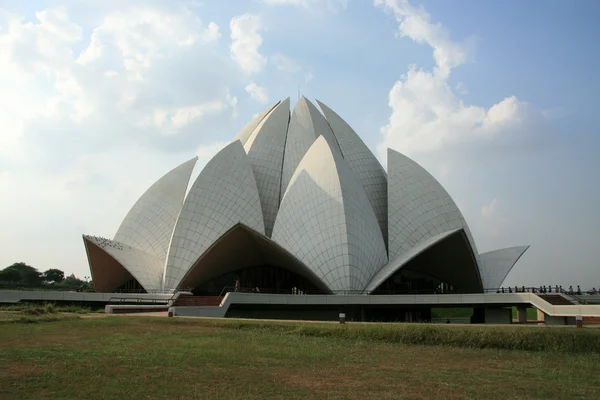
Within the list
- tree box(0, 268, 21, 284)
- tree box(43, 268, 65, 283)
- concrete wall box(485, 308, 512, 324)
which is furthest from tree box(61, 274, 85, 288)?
concrete wall box(485, 308, 512, 324)

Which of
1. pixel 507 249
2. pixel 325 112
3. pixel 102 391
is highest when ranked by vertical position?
pixel 325 112

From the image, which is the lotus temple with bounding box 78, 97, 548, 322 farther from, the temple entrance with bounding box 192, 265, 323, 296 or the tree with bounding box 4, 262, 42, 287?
the tree with bounding box 4, 262, 42, 287

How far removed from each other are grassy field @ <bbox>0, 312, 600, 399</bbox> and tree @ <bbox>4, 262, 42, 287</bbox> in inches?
2532

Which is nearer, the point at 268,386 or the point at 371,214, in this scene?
the point at 268,386

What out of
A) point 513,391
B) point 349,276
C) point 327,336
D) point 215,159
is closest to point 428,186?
point 349,276

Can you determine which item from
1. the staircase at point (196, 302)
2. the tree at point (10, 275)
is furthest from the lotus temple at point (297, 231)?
the tree at point (10, 275)

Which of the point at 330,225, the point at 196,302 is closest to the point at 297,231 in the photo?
the point at 330,225

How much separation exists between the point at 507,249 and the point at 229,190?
71.8ft

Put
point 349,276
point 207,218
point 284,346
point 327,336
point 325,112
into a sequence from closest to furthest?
1. point 284,346
2. point 327,336
3. point 349,276
4. point 207,218
5. point 325,112

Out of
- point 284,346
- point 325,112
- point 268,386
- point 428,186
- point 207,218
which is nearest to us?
point 268,386

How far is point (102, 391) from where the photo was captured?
717cm

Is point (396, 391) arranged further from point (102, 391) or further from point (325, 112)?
point (325, 112)

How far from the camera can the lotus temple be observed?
30156 mm

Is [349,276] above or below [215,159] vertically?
below
